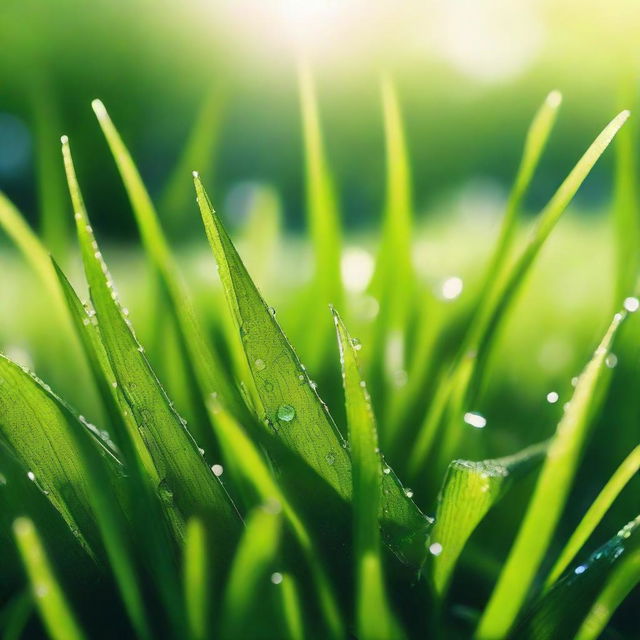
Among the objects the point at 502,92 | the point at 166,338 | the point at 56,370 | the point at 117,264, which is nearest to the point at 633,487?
the point at 166,338

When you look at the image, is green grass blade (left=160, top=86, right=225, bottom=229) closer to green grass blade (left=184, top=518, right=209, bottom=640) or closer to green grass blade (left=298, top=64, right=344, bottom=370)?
green grass blade (left=298, top=64, right=344, bottom=370)

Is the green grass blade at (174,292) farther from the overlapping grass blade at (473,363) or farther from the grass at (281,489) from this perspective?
the overlapping grass blade at (473,363)

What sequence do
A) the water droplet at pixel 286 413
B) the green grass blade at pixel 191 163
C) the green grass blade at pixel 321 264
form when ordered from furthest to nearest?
the green grass blade at pixel 191 163
the green grass blade at pixel 321 264
the water droplet at pixel 286 413

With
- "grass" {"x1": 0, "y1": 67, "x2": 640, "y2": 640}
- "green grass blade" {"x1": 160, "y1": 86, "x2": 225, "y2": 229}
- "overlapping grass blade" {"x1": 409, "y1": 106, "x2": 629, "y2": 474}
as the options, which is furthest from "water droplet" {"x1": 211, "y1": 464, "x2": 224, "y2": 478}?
"green grass blade" {"x1": 160, "y1": 86, "x2": 225, "y2": 229}

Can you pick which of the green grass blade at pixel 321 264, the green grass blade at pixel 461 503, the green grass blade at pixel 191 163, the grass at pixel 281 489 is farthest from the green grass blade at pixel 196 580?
the green grass blade at pixel 191 163

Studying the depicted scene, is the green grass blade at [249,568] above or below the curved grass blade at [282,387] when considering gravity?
below

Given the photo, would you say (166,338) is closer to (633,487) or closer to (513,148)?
(633,487)
